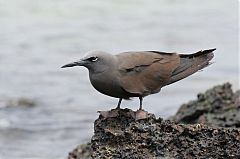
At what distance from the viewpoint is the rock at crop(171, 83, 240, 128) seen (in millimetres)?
7139

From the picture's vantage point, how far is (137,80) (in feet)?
18.2

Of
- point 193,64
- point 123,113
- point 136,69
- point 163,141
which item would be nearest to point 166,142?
point 163,141

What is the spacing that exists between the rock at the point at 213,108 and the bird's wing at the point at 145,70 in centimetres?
141

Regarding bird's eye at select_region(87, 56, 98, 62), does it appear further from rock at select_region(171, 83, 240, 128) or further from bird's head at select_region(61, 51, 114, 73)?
rock at select_region(171, 83, 240, 128)

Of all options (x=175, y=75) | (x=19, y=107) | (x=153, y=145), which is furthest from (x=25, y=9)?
(x=153, y=145)

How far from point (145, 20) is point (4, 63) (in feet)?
13.9

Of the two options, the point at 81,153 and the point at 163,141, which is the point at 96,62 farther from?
the point at 81,153

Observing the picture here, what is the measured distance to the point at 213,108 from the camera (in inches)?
290

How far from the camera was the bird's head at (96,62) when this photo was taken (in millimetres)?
5250

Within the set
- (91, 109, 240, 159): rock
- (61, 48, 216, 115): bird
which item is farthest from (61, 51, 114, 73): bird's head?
(91, 109, 240, 159): rock

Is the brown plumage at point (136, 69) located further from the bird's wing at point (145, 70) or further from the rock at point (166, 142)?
the rock at point (166, 142)

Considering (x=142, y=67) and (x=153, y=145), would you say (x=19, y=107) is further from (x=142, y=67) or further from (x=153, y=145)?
(x=153, y=145)

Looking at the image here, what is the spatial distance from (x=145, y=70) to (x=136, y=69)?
10 cm

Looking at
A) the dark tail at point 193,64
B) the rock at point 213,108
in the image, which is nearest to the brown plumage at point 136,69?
the dark tail at point 193,64
